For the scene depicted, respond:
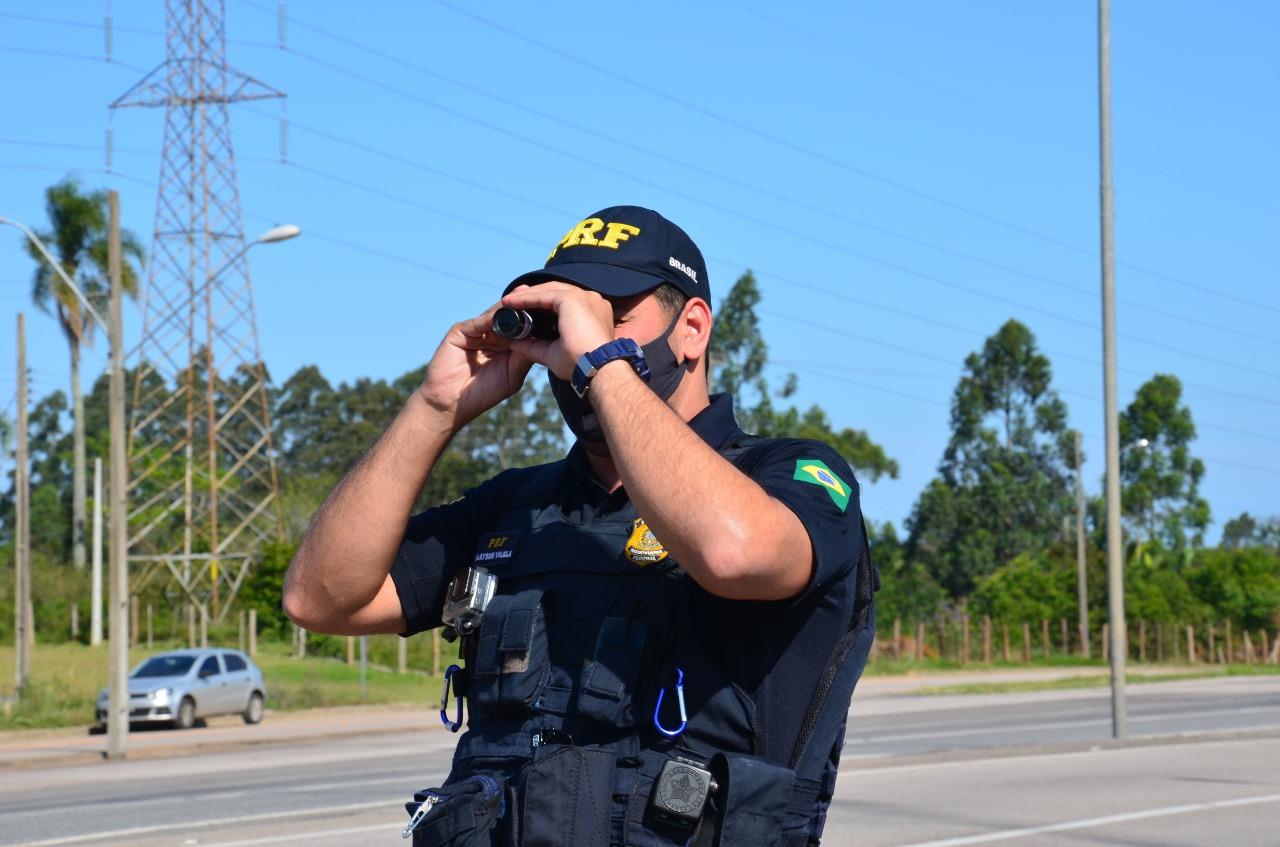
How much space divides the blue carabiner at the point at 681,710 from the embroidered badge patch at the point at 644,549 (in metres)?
0.19

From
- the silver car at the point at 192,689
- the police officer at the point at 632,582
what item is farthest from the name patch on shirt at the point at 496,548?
the silver car at the point at 192,689

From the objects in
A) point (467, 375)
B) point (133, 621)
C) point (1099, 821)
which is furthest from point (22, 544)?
point (467, 375)

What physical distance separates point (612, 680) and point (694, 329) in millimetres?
629

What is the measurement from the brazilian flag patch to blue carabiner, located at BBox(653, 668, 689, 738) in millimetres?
349

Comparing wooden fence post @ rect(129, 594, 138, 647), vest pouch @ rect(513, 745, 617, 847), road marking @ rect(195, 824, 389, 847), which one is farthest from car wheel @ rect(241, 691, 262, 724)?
vest pouch @ rect(513, 745, 617, 847)

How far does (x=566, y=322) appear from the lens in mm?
2508

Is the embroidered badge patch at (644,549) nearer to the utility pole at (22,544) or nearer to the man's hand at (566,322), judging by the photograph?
the man's hand at (566,322)

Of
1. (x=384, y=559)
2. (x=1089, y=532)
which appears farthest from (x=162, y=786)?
(x=1089, y=532)

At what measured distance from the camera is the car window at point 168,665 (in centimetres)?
2711

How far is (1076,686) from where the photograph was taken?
36.1m

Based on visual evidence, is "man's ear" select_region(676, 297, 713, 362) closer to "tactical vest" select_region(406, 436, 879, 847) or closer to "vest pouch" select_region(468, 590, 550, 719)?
"tactical vest" select_region(406, 436, 879, 847)

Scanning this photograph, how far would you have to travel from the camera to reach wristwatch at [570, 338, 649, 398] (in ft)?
8.04

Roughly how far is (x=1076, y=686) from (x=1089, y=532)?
28.8 m

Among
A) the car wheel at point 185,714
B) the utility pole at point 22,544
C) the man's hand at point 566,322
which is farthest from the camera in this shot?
the utility pole at point 22,544
